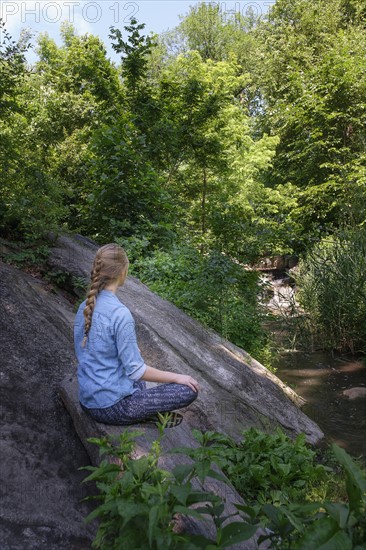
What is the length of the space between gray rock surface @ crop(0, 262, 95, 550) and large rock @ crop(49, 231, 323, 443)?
3.77 feet

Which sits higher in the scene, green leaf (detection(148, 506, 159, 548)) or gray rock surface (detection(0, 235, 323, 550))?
green leaf (detection(148, 506, 159, 548))

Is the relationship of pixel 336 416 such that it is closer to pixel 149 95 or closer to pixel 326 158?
pixel 149 95

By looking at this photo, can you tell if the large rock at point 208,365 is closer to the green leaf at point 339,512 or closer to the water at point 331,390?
the water at point 331,390

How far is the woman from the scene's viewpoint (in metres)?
3.11

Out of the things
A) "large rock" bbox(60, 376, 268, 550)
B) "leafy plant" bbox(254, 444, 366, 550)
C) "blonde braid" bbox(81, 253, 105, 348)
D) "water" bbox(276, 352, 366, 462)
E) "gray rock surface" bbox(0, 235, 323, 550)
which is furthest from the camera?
"water" bbox(276, 352, 366, 462)

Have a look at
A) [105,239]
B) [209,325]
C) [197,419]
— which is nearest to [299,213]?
[105,239]

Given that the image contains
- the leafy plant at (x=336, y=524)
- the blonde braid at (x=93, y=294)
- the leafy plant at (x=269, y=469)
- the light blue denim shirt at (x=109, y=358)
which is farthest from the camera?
the leafy plant at (x=269, y=469)

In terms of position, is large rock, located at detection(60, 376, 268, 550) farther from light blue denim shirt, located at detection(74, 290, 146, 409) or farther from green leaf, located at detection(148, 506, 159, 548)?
green leaf, located at detection(148, 506, 159, 548)

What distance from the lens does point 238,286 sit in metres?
9.16

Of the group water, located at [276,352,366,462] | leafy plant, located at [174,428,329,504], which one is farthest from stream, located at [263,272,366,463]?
leafy plant, located at [174,428,329,504]

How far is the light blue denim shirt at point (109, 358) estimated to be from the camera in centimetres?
309

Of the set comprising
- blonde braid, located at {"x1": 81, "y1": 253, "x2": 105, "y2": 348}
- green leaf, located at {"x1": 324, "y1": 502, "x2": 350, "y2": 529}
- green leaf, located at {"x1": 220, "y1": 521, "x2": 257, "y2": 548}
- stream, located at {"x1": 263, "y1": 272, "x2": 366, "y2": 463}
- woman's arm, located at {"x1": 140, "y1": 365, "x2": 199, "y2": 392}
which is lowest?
stream, located at {"x1": 263, "y1": 272, "x2": 366, "y2": 463}

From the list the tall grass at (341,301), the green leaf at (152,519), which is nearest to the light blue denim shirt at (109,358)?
the green leaf at (152,519)

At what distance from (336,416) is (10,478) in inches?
205
